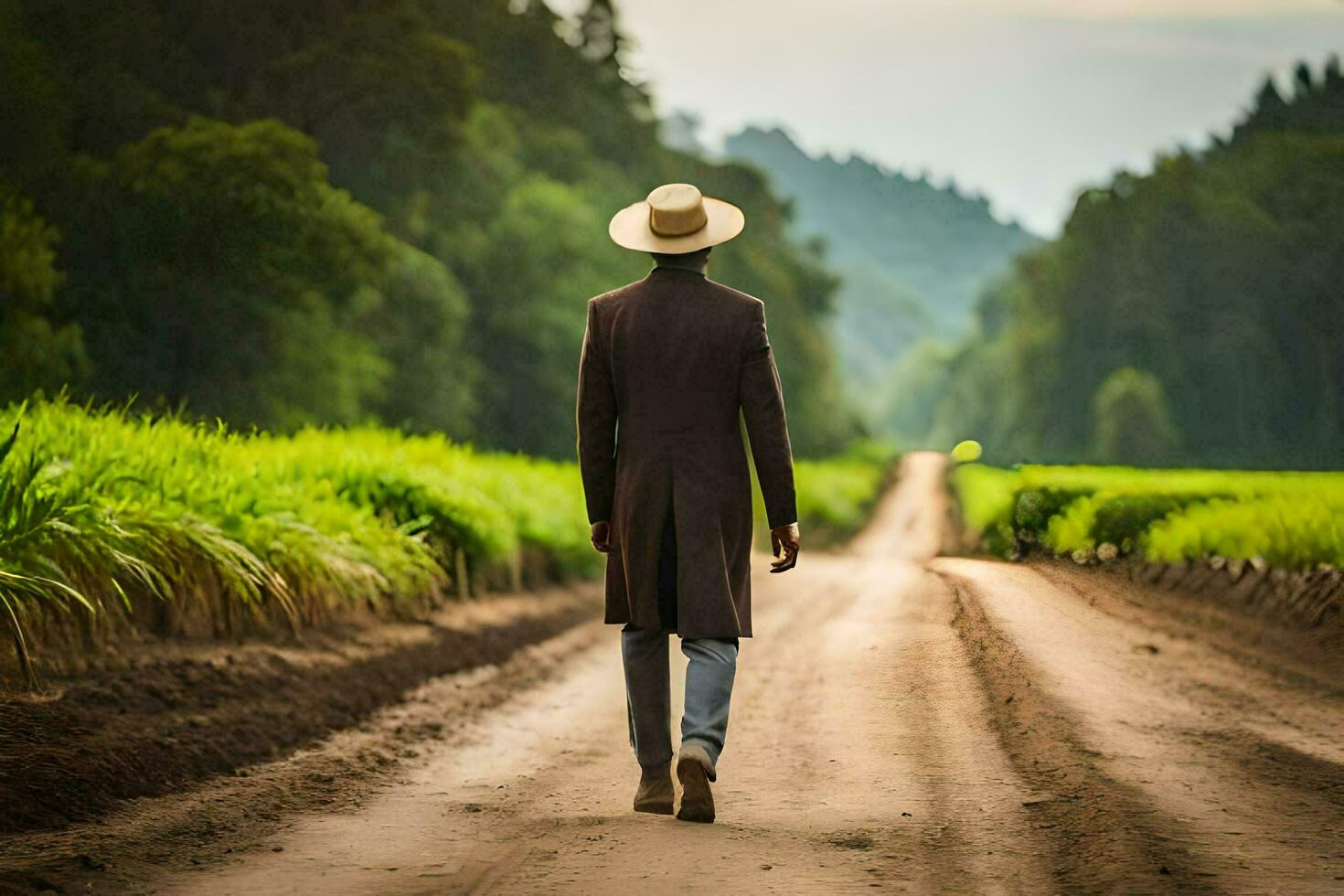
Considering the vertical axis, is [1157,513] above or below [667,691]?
above

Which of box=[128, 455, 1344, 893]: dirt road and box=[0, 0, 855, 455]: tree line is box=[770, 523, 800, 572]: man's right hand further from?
box=[0, 0, 855, 455]: tree line

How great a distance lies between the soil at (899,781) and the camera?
3.27 metres

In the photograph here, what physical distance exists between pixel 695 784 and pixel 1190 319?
6.77 metres

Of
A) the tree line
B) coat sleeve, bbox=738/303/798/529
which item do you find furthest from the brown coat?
the tree line

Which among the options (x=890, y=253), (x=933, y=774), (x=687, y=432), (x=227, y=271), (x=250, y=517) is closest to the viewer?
(x=687, y=432)

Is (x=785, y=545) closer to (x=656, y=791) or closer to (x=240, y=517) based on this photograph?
(x=656, y=791)

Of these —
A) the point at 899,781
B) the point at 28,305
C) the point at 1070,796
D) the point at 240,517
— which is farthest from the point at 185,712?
the point at 28,305

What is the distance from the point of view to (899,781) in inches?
161

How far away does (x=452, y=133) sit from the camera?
15.4 meters

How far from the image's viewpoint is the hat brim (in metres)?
3.65

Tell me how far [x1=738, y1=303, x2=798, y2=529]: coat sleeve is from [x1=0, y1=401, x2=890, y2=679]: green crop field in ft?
6.77

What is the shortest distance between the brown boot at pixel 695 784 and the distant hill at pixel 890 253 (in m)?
5.58

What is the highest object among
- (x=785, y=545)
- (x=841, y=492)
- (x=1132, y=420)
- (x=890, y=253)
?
(x=890, y=253)

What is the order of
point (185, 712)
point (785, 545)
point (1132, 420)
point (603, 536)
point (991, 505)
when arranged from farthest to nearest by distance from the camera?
point (1132, 420) → point (185, 712) → point (991, 505) → point (603, 536) → point (785, 545)
